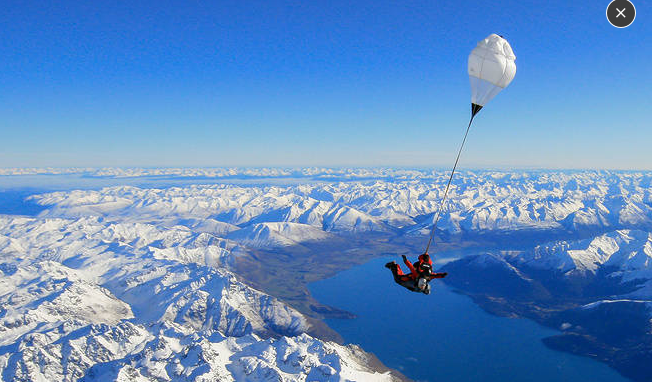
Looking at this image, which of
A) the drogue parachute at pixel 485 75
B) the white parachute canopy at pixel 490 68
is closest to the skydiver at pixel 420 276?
the drogue parachute at pixel 485 75

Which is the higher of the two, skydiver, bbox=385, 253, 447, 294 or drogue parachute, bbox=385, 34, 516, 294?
drogue parachute, bbox=385, 34, 516, 294

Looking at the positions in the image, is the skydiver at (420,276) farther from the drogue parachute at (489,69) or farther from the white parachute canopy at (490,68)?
the white parachute canopy at (490,68)

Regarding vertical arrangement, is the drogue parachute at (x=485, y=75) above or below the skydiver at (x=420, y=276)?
above

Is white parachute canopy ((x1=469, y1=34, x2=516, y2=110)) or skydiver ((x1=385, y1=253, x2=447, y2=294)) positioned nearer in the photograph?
white parachute canopy ((x1=469, y1=34, x2=516, y2=110))

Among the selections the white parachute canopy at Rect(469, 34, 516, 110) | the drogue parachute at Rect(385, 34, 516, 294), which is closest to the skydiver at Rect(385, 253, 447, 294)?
the drogue parachute at Rect(385, 34, 516, 294)

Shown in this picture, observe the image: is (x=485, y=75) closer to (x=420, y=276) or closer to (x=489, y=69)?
(x=489, y=69)

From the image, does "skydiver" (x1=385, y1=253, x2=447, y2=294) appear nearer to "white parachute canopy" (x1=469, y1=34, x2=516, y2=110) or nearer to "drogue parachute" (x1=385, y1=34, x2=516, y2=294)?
"drogue parachute" (x1=385, y1=34, x2=516, y2=294)

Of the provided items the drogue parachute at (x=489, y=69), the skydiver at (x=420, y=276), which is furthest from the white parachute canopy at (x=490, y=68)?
the skydiver at (x=420, y=276)

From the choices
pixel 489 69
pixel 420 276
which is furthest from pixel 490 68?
pixel 420 276

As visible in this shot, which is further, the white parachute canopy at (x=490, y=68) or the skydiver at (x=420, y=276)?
the skydiver at (x=420, y=276)
